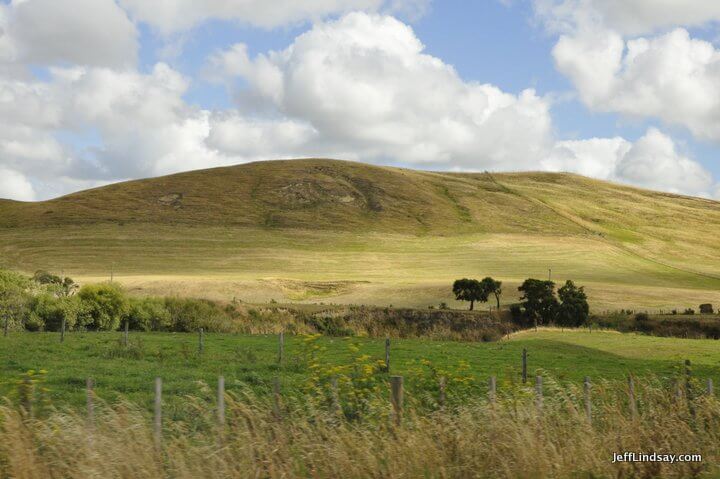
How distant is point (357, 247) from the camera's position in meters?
133

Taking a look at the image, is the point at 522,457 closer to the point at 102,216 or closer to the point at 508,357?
the point at 508,357

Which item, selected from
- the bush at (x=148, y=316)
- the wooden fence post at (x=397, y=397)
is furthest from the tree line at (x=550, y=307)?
the wooden fence post at (x=397, y=397)

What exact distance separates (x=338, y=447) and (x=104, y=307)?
45.3 meters

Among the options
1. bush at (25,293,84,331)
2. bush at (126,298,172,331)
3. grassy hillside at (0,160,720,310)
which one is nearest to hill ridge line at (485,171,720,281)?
grassy hillside at (0,160,720,310)

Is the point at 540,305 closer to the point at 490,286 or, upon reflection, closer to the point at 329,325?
the point at 490,286

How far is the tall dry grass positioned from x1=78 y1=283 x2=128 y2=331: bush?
140 ft

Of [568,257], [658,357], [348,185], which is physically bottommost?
[658,357]

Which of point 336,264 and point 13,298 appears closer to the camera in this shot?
point 13,298

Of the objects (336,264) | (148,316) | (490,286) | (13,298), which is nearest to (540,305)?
(490,286)

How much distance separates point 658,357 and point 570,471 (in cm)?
2887

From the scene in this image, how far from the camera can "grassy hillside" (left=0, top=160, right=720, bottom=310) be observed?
9756cm

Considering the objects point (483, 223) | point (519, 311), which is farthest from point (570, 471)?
point (483, 223)

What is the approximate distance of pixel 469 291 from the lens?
85.1 m

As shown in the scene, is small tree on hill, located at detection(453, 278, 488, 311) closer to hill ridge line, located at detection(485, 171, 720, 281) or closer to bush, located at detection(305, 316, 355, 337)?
bush, located at detection(305, 316, 355, 337)
